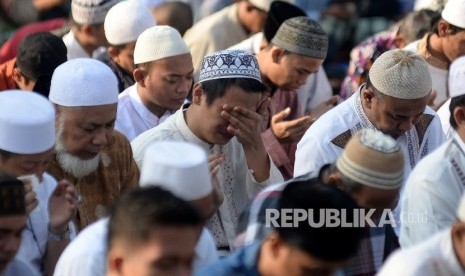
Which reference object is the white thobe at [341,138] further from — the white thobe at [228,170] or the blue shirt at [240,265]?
the blue shirt at [240,265]

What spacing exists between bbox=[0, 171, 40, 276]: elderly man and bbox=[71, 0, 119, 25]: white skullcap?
4205 mm

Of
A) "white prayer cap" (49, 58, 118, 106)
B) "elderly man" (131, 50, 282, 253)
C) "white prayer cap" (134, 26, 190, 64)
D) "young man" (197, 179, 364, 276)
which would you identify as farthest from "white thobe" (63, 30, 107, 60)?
"young man" (197, 179, 364, 276)

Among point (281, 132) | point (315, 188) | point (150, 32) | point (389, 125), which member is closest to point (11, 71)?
point (150, 32)

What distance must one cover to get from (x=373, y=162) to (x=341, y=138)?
114 centimetres

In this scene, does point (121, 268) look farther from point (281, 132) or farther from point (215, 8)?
point (215, 8)

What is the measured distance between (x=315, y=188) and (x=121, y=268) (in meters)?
0.80

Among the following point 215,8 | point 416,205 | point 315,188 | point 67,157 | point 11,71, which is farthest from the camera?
point 215,8

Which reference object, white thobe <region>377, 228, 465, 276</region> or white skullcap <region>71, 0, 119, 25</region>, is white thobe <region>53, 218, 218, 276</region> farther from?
white skullcap <region>71, 0, 119, 25</region>

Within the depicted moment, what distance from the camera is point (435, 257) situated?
197 inches

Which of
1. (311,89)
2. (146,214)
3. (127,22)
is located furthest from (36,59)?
(146,214)

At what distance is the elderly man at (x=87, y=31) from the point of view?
30.5 feet

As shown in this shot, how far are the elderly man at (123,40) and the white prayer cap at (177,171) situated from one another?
3185 millimetres

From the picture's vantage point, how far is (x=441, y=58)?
929 centimetres

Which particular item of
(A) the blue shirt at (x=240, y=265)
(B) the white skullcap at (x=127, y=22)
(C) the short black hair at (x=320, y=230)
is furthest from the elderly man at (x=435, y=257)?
(B) the white skullcap at (x=127, y=22)
